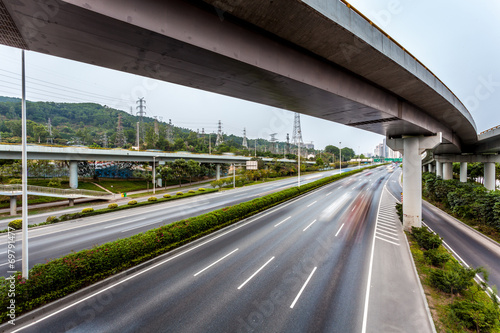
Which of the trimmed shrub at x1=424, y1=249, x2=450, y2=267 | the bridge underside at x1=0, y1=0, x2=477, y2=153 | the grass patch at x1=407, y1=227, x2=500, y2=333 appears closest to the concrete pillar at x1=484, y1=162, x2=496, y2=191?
the grass patch at x1=407, y1=227, x2=500, y2=333

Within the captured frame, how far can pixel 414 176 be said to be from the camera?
14.5 meters

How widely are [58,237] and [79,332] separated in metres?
12.0

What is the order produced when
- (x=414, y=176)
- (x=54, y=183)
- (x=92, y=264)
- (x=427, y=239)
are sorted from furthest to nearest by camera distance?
(x=54, y=183) < (x=414, y=176) < (x=427, y=239) < (x=92, y=264)

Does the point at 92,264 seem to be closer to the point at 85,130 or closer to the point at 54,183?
the point at 54,183

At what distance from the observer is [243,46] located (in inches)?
217

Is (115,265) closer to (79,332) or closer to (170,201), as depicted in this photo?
(79,332)

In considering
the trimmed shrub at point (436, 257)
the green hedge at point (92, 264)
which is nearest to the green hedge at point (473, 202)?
the trimmed shrub at point (436, 257)

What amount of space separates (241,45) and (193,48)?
4.64 feet

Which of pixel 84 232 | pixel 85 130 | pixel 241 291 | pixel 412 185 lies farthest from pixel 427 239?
pixel 85 130

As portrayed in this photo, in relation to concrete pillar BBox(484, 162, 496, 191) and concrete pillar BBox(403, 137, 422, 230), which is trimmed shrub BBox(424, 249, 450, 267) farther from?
concrete pillar BBox(484, 162, 496, 191)

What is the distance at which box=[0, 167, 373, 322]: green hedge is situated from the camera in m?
6.42

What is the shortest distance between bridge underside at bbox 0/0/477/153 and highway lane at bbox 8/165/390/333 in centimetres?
798

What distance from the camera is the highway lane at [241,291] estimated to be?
614cm

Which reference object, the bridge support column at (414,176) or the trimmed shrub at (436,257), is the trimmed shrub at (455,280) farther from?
the bridge support column at (414,176)
